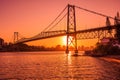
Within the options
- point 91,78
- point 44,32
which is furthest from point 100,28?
point 91,78

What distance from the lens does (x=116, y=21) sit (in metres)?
86.7

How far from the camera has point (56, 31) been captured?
350ft

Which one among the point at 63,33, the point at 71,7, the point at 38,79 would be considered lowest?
the point at 38,79

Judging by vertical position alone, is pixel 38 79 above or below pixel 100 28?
below

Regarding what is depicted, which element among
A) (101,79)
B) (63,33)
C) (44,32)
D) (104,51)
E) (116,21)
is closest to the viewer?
(101,79)

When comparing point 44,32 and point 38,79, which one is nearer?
point 38,79

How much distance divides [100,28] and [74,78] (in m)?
58.2

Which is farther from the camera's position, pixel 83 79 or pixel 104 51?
pixel 104 51

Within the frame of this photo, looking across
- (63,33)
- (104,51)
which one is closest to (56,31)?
(63,33)

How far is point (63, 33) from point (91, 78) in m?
71.2

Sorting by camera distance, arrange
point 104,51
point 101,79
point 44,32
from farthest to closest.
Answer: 1. point 44,32
2. point 104,51
3. point 101,79

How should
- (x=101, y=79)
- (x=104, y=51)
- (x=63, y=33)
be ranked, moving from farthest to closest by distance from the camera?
(x=63, y=33), (x=104, y=51), (x=101, y=79)

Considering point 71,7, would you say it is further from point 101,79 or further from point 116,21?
point 101,79

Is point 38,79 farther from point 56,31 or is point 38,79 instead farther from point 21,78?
point 56,31
